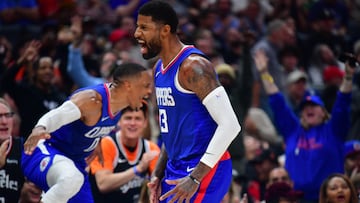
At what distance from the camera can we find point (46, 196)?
736cm

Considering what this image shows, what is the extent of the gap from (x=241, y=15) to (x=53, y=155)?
25.9ft

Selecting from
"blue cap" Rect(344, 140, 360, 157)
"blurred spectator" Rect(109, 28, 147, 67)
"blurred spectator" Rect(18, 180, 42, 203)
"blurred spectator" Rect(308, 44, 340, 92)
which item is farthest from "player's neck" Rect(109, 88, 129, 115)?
"blurred spectator" Rect(308, 44, 340, 92)

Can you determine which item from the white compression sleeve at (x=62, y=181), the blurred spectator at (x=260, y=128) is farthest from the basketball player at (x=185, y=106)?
the blurred spectator at (x=260, y=128)

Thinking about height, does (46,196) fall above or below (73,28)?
below

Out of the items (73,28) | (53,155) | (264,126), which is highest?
(73,28)

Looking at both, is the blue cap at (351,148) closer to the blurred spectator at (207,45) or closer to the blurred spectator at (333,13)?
the blurred spectator at (207,45)

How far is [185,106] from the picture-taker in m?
6.72

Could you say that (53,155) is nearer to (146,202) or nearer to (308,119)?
(146,202)

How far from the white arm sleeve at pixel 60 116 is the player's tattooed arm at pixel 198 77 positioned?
121cm

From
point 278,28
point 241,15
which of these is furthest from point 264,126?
point 241,15

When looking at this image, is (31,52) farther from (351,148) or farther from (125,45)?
(351,148)

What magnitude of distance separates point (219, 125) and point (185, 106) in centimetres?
36

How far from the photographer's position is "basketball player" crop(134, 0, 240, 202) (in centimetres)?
654

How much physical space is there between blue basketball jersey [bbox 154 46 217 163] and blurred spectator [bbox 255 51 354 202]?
11.8ft
